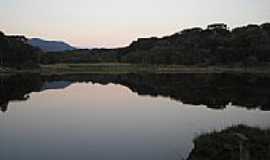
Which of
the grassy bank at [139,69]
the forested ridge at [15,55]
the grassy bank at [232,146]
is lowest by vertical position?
the grassy bank at [139,69]

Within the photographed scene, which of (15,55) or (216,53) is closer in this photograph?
(15,55)

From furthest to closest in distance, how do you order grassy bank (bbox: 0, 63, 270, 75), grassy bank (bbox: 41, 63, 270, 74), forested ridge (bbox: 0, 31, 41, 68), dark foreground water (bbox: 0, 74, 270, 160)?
grassy bank (bbox: 41, 63, 270, 74) < forested ridge (bbox: 0, 31, 41, 68) < grassy bank (bbox: 0, 63, 270, 75) < dark foreground water (bbox: 0, 74, 270, 160)

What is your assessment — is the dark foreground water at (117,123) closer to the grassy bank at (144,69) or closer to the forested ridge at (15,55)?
A: the grassy bank at (144,69)

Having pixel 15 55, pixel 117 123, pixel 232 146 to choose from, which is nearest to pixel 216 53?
pixel 15 55

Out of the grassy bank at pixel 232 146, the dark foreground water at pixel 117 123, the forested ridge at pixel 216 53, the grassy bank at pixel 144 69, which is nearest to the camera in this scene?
the grassy bank at pixel 232 146

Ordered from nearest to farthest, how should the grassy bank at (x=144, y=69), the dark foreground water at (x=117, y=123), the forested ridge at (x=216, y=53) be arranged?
the dark foreground water at (x=117, y=123) < the grassy bank at (x=144, y=69) < the forested ridge at (x=216, y=53)

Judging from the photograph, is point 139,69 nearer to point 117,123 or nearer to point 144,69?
point 144,69

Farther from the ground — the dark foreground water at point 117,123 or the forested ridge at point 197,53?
the forested ridge at point 197,53

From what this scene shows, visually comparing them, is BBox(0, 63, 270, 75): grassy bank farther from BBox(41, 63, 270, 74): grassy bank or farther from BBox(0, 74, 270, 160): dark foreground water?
BBox(0, 74, 270, 160): dark foreground water

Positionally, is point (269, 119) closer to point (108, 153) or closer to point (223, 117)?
point (223, 117)

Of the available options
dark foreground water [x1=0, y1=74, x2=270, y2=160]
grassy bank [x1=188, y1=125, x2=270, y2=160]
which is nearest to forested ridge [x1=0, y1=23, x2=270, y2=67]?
dark foreground water [x1=0, y1=74, x2=270, y2=160]

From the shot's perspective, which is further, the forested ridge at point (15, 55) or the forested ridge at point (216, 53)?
the forested ridge at point (216, 53)

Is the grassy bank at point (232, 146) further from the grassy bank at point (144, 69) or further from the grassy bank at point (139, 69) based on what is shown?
the grassy bank at point (144, 69)

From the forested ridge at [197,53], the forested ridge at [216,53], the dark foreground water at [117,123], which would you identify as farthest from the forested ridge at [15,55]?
the dark foreground water at [117,123]
